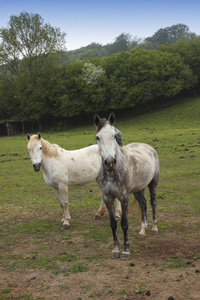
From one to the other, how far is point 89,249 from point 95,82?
4207cm

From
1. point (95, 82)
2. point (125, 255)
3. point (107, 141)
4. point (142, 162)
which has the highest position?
point (95, 82)

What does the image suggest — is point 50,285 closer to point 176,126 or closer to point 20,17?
point 176,126

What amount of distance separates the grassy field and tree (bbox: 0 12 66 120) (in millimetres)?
39042

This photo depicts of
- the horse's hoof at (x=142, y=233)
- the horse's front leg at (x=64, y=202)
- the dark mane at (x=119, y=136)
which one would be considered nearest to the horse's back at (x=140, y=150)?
the dark mane at (x=119, y=136)

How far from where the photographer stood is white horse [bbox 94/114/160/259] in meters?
5.19

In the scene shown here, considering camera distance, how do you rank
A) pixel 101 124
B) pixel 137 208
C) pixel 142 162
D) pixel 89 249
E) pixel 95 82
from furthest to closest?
pixel 95 82
pixel 137 208
pixel 142 162
pixel 89 249
pixel 101 124

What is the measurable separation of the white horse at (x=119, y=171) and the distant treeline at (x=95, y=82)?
38.3 metres

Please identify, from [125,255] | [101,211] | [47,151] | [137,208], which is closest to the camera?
[125,255]

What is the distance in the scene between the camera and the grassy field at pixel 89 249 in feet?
15.2

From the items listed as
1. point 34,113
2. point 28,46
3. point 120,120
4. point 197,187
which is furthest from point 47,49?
point 197,187

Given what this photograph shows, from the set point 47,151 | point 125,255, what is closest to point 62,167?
point 47,151

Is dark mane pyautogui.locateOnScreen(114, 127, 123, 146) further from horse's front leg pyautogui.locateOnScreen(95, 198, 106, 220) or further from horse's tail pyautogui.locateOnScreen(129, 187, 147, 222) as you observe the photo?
horse's front leg pyautogui.locateOnScreen(95, 198, 106, 220)

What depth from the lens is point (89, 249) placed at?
6301 mm

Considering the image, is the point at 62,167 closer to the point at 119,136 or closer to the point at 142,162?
the point at 142,162
